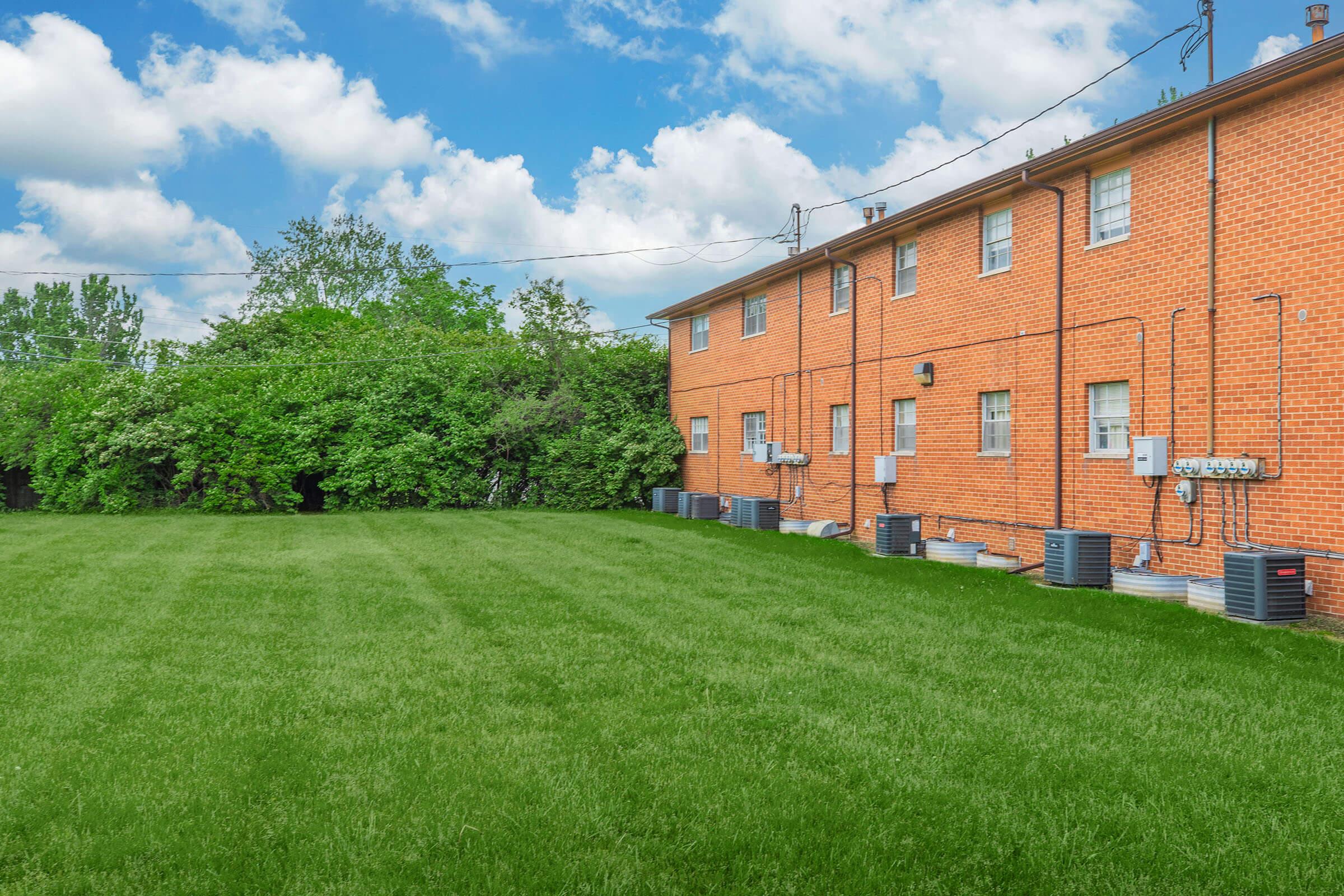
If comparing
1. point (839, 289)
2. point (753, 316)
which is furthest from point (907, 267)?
point (753, 316)

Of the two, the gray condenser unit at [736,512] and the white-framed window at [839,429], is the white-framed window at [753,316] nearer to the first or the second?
the white-framed window at [839,429]

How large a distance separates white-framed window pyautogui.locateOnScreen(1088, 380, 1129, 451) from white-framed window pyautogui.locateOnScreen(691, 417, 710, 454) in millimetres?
12156

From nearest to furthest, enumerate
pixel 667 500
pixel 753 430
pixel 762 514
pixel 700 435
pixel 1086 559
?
pixel 1086 559
pixel 762 514
pixel 753 430
pixel 667 500
pixel 700 435

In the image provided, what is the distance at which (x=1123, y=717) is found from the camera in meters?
5.59

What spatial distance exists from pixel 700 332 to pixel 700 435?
2764 mm

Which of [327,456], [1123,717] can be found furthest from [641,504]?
[1123,717]

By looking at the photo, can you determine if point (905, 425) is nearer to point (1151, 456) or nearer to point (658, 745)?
point (1151, 456)

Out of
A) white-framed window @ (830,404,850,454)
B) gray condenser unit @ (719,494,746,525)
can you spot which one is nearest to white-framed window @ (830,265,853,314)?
white-framed window @ (830,404,850,454)

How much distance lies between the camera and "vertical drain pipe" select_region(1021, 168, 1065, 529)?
12.2 m

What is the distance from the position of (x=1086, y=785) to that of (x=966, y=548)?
29.9 feet

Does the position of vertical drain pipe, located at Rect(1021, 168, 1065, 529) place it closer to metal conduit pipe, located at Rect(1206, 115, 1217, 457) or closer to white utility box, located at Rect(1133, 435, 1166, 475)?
white utility box, located at Rect(1133, 435, 1166, 475)

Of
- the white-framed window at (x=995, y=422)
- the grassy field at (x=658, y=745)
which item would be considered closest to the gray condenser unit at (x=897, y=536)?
the white-framed window at (x=995, y=422)

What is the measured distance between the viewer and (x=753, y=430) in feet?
70.0

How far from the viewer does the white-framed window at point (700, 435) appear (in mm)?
23484
